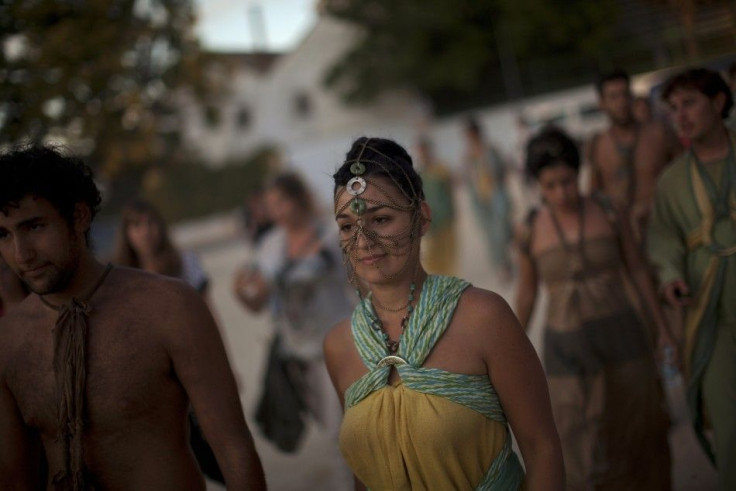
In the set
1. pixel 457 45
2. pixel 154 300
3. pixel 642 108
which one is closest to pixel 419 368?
pixel 154 300

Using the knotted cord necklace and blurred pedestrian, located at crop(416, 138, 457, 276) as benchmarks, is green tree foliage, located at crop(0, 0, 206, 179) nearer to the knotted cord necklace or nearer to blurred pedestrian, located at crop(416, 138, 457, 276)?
the knotted cord necklace

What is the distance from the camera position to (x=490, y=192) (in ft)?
40.4

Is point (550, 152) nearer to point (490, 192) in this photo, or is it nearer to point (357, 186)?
point (357, 186)

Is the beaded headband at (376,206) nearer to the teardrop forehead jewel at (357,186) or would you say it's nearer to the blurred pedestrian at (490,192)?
the teardrop forehead jewel at (357,186)

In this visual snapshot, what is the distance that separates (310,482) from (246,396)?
360 cm

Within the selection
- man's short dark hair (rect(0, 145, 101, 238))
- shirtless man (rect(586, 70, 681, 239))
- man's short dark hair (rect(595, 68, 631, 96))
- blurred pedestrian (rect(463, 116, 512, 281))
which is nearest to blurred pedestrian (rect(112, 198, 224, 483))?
man's short dark hair (rect(0, 145, 101, 238))

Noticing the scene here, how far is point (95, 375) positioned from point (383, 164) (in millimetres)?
1165

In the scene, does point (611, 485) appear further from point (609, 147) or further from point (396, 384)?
Answer: point (609, 147)

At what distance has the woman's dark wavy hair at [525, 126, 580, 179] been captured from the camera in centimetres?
455

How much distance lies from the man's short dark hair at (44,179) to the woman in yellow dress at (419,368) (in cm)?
91

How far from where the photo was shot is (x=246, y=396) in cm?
977

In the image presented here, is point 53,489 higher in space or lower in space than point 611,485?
higher

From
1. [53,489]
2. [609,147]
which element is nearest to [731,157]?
[609,147]

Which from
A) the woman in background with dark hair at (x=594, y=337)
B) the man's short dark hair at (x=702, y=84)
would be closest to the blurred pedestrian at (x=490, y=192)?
the woman in background with dark hair at (x=594, y=337)
